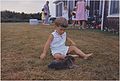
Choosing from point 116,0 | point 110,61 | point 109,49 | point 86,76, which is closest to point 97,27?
point 116,0

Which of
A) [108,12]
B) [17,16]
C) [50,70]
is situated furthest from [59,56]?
[17,16]

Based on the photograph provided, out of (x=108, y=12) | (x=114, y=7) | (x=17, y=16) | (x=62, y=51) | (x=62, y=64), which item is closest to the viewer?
(x=62, y=64)

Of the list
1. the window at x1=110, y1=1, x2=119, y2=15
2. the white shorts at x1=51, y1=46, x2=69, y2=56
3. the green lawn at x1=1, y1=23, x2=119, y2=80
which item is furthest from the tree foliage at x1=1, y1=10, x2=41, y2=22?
the white shorts at x1=51, y1=46, x2=69, y2=56

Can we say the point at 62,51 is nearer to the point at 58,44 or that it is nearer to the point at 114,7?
the point at 58,44

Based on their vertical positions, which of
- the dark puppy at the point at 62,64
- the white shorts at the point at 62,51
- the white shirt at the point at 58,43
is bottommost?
the dark puppy at the point at 62,64

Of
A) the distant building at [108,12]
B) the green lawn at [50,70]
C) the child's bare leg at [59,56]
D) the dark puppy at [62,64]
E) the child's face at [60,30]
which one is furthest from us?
the distant building at [108,12]

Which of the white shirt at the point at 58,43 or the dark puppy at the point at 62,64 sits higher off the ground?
the white shirt at the point at 58,43

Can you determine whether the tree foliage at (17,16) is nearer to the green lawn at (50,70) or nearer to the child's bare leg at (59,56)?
the green lawn at (50,70)

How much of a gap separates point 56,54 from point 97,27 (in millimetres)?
8909

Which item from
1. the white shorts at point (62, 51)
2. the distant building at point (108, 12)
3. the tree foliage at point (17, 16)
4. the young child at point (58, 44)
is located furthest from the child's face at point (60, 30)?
the tree foliage at point (17, 16)

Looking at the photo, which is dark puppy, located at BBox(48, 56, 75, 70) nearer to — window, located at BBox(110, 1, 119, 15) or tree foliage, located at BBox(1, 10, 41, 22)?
window, located at BBox(110, 1, 119, 15)

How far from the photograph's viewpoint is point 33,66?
175 inches

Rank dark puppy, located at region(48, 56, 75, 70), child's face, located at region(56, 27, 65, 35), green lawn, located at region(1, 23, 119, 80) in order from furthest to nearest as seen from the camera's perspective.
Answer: dark puppy, located at region(48, 56, 75, 70) → child's face, located at region(56, 27, 65, 35) → green lawn, located at region(1, 23, 119, 80)

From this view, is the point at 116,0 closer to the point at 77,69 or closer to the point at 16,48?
the point at 16,48
